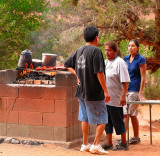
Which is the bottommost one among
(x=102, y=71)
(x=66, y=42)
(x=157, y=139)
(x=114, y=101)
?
(x=157, y=139)

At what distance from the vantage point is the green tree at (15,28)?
1273cm

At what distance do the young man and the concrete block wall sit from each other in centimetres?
77

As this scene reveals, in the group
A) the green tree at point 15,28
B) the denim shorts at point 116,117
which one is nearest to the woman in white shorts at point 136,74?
the denim shorts at point 116,117

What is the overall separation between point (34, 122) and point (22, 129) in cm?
29

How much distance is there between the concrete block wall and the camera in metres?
5.93

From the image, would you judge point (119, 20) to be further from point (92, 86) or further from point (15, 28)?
point (15, 28)

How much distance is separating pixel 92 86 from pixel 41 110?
146cm

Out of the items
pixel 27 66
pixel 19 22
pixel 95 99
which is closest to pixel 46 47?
pixel 19 22

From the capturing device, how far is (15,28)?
12938mm

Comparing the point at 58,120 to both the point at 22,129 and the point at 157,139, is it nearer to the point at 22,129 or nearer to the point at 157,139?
the point at 22,129

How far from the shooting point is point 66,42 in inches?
401

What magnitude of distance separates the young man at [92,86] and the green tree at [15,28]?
24.6ft

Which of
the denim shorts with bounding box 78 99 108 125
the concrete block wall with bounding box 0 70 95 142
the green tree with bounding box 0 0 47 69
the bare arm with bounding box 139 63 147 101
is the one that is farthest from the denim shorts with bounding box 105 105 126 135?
the green tree with bounding box 0 0 47 69

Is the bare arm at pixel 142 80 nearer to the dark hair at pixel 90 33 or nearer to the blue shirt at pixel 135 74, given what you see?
the blue shirt at pixel 135 74
